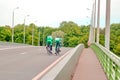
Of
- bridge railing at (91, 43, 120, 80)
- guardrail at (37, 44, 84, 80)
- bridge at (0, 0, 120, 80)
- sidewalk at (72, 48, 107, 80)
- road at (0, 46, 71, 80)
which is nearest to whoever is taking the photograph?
guardrail at (37, 44, 84, 80)

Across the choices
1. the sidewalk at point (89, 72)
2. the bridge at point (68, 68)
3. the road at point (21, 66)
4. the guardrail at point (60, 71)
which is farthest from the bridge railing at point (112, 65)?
the road at point (21, 66)

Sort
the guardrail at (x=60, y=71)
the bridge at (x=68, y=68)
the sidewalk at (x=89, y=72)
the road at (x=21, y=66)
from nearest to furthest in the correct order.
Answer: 1. the guardrail at (x=60, y=71)
2. the bridge at (x=68, y=68)
3. the road at (x=21, y=66)
4. the sidewalk at (x=89, y=72)

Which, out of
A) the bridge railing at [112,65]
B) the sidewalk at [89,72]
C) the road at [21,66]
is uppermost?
the bridge railing at [112,65]

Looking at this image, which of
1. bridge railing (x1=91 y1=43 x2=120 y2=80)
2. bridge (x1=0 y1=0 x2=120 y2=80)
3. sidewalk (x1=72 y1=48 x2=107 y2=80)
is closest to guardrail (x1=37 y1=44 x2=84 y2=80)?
bridge (x1=0 y1=0 x2=120 y2=80)

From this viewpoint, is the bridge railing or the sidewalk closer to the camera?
the bridge railing

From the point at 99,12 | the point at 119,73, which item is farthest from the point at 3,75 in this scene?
the point at 99,12

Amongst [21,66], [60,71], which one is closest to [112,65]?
[60,71]

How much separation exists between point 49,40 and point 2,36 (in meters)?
118

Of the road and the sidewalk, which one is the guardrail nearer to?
the sidewalk

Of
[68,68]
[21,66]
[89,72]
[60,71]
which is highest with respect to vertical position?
[60,71]

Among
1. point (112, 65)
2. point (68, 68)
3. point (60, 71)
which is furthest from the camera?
point (112, 65)

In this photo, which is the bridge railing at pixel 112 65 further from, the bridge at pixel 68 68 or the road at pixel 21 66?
the road at pixel 21 66

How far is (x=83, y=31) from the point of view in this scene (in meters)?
199

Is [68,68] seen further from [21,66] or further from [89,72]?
[21,66]
